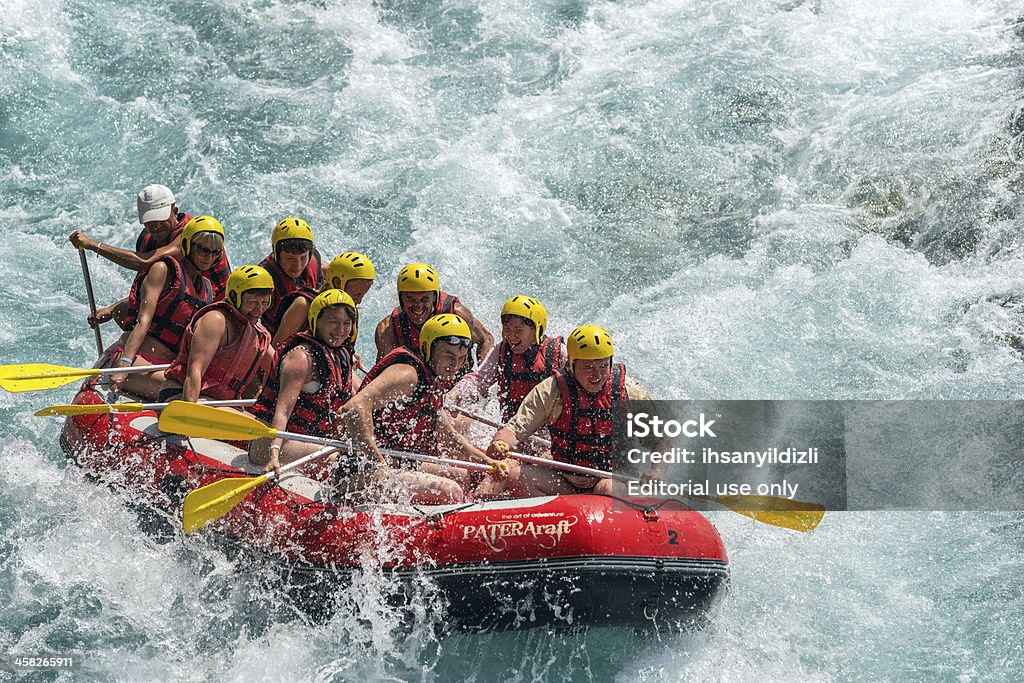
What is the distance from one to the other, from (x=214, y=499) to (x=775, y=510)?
280 centimetres

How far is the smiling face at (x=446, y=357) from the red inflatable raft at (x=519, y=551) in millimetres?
698

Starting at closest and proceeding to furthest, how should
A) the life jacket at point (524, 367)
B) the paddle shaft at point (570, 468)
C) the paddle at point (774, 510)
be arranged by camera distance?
the paddle shaft at point (570, 468) → the paddle at point (774, 510) → the life jacket at point (524, 367)

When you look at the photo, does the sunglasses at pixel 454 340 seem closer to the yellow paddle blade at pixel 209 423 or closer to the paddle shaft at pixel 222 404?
the yellow paddle blade at pixel 209 423

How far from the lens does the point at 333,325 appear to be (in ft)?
17.4

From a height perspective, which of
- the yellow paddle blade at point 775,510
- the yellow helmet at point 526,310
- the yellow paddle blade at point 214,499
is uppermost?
the yellow helmet at point 526,310

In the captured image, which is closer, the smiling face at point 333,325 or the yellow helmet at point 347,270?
the smiling face at point 333,325

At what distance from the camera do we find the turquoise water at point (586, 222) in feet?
19.0

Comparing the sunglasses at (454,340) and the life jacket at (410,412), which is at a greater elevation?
the sunglasses at (454,340)

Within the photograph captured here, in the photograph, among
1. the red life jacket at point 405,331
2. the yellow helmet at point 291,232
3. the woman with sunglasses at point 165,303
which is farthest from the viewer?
the yellow helmet at point 291,232

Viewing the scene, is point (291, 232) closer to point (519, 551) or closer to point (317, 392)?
point (317, 392)

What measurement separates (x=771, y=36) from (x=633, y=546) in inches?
327

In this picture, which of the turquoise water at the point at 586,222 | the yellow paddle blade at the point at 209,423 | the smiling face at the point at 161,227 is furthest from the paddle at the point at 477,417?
the smiling face at the point at 161,227

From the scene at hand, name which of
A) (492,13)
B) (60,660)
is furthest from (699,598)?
(492,13)

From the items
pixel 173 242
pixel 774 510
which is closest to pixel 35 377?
pixel 173 242
